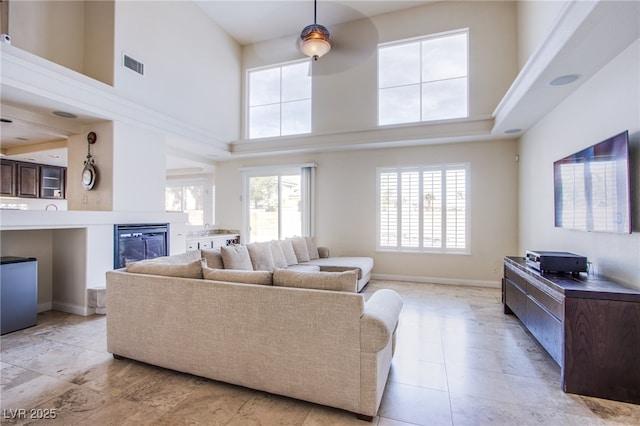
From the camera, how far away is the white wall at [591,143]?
2318 millimetres

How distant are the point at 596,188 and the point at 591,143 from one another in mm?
526

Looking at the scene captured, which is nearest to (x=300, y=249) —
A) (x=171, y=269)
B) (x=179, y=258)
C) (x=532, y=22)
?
(x=179, y=258)

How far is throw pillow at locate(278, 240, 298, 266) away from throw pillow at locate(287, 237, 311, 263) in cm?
11

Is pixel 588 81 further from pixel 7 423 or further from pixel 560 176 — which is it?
pixel 7 423

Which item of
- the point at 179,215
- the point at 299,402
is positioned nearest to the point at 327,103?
the point at 179,215

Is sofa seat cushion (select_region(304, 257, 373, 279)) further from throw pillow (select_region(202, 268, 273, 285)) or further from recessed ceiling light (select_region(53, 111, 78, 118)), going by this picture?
recessed ceiling light (select_region(53, 111, 78, 118))

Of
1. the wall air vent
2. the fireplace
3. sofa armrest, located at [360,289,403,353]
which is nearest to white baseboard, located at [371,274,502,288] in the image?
the fireplace

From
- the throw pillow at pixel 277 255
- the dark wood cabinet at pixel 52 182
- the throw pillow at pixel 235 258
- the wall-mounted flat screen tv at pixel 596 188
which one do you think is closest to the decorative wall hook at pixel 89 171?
the throw pillow at pixel 235 258

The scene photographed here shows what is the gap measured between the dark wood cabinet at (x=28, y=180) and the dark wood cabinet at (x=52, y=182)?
0.32ft

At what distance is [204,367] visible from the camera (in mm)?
2217

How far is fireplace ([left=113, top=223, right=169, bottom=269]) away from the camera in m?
4.18

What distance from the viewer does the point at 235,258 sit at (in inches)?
141

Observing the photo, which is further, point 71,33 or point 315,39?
point 71,33

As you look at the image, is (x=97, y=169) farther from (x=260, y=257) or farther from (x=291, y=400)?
(x=291, y=400)
